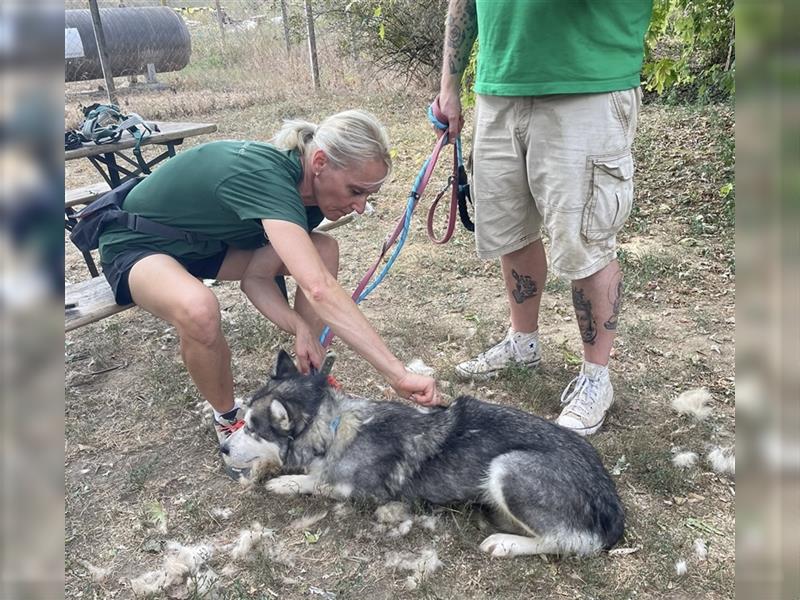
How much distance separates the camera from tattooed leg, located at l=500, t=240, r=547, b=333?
11.8ft

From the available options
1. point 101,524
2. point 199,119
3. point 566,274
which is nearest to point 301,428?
point 101,524

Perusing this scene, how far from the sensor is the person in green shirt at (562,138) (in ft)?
9.32

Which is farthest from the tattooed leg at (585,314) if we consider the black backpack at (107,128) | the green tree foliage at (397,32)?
the green tree foliage at (397,32)

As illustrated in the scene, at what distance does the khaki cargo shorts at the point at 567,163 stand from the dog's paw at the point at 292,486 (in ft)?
5.19

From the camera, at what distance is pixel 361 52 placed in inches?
475

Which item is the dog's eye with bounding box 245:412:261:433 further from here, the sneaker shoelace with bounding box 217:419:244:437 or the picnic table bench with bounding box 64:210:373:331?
the picnic table bench with bounding box 64:210:373:331

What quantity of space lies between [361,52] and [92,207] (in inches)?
383

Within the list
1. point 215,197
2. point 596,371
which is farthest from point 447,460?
point 215,197

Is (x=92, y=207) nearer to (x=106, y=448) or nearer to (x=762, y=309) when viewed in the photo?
(x=106, y=448)

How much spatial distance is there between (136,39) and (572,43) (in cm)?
1219

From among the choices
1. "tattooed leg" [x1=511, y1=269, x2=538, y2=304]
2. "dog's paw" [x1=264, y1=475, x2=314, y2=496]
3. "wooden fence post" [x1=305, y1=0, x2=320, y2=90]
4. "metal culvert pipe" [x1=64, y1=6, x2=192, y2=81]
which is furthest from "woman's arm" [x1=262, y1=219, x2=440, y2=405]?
"metal culvert pipe" [x1=64, y1=6, x2=192, y2=81]

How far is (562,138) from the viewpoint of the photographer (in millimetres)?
2939

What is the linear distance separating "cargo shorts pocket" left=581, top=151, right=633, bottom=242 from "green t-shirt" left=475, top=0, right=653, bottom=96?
0.33 metres

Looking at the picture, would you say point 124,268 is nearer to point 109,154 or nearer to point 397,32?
point 109,154
